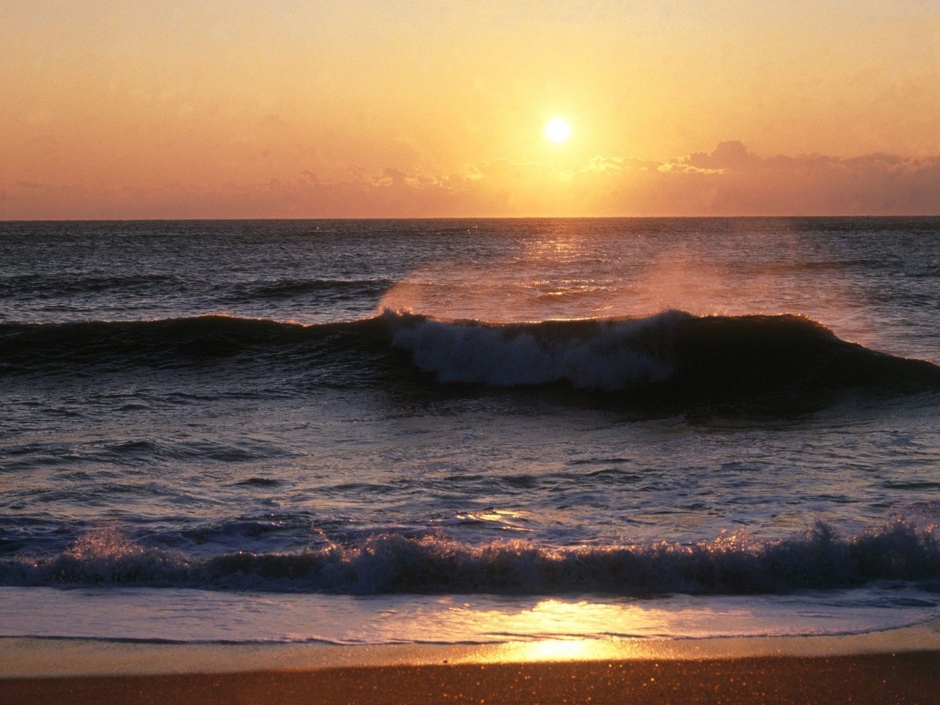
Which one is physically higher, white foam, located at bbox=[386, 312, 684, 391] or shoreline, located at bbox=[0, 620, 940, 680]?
white foam, located at bbox=[386, 312, 684, 391]

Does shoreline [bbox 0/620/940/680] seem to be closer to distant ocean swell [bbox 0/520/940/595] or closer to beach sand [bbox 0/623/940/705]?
beach sand [bbox 0/623/940/705]

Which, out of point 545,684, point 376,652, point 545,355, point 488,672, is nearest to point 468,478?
point 376,652

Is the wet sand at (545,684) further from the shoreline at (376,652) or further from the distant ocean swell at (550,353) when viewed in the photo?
the distant ocean swell at (550,353)

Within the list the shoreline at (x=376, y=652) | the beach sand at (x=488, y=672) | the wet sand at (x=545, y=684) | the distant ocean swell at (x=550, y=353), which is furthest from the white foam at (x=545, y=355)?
the wet sand at (x=545, y=684)

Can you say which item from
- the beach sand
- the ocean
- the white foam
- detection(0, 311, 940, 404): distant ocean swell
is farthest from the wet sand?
the white foam

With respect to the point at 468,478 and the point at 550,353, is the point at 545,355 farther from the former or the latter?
the point at 468,478

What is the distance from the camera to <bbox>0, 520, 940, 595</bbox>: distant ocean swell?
5289 millimetres

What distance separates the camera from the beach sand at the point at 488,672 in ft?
12.4

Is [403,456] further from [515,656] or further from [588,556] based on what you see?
[515,656]

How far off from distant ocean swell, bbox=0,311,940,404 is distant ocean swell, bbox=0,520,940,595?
6.87 m

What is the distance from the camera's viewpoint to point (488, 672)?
3.99 metres

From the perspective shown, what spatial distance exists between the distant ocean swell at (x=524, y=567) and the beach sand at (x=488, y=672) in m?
0.94

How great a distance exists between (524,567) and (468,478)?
8.23 feet

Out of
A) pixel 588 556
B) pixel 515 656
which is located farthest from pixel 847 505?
pixel 515 656
